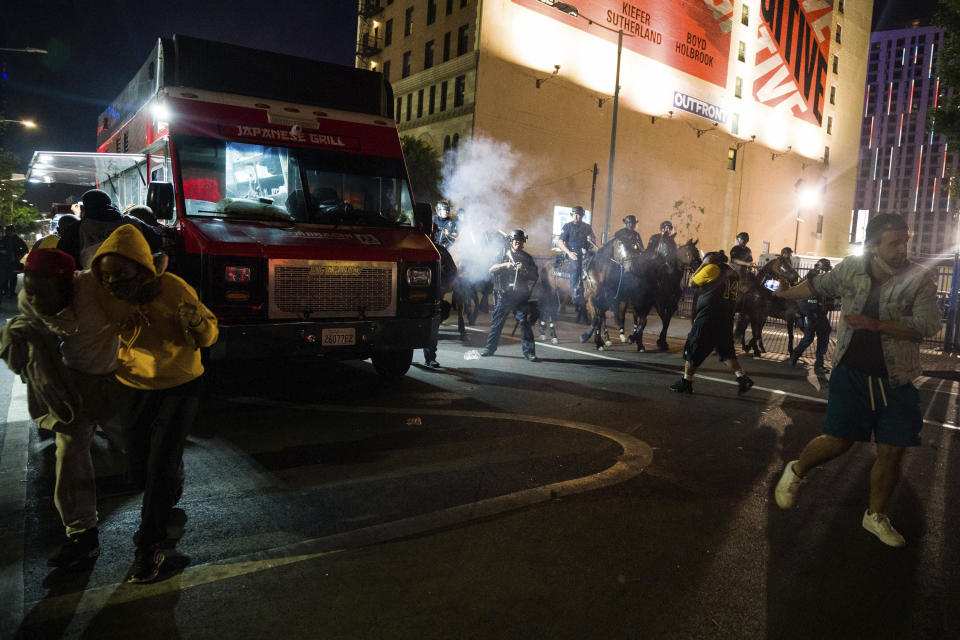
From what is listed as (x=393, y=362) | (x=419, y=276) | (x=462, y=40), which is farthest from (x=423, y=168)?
(x=419, y=276)

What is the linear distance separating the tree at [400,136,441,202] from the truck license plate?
107 feet

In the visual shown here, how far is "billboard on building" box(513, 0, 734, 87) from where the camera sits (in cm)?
4028

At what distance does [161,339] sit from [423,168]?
3699 centimetres

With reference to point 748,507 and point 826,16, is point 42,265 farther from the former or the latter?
point 826,16

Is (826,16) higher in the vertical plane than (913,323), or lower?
higher

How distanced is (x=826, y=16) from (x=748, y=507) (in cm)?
6271

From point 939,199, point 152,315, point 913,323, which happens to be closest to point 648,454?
point 913,323

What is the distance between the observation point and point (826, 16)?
55.6 meters

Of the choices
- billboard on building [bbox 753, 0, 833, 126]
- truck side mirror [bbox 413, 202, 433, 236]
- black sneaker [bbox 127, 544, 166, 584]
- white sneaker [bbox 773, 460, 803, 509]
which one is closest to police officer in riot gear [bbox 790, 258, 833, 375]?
truck side mirror [bbox 413, 202, 433, 236]

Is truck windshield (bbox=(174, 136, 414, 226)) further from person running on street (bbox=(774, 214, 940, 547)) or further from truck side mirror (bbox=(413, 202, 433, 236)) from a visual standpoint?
person running on street (bbox=(774, 214, 940, 547))

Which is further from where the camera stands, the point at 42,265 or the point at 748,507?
the point at 748,507

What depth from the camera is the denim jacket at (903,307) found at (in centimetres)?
377

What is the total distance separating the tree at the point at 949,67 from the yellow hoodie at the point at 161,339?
26.1 metres

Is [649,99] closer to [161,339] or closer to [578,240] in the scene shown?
[578,240]
